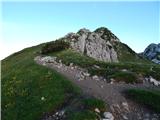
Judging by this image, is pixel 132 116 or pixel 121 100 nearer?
pixel 132 116

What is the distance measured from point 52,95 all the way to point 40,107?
2109mm

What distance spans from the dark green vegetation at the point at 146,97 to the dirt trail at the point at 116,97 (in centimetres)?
60

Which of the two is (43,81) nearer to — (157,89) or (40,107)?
(40,107)

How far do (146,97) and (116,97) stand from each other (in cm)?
294

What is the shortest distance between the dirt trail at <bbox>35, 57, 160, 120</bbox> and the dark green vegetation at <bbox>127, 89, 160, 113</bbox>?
596 millimetres

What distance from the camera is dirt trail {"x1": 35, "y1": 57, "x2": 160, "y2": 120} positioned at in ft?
92.6

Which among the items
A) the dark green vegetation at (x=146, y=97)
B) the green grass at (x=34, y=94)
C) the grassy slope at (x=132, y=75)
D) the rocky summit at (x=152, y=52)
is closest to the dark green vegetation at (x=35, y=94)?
the green grass at (x=34, y=94)

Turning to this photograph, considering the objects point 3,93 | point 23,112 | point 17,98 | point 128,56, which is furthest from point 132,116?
point 128,56

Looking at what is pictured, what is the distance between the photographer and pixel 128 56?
89.6 meters

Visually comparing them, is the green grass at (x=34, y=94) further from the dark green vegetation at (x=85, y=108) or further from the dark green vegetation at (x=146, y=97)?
the dark green vegetation at (x=146, y=97)

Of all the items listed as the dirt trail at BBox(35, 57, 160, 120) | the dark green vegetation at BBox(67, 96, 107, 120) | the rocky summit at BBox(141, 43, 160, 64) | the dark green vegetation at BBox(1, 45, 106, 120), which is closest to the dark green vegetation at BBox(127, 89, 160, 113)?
the dirt trail at BBox(35, 57, 160, 120)

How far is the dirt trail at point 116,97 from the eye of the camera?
2823 centimetres

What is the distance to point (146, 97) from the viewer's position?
30672mm

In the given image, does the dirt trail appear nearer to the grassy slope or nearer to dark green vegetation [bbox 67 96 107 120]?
the grassy slope
